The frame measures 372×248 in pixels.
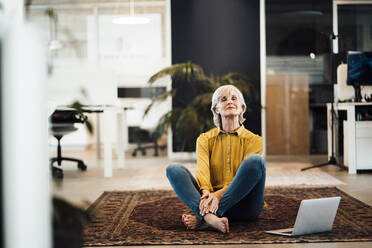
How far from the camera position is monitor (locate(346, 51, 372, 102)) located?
520 centimetres

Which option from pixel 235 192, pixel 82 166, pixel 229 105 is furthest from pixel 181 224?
pixel 82 166

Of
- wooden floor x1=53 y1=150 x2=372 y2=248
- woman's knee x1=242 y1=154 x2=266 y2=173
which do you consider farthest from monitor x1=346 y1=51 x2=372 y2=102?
woman's knee x1=242 y1=154 x2=266 y2=173

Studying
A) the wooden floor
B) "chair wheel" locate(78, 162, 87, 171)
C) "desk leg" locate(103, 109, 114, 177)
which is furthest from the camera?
"chair wheel" locate(78, 162, 87, 171)

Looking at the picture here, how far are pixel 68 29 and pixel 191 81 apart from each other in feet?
18.0

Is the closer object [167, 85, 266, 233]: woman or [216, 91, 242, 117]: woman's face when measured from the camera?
[167, 85, 266, 233]: woman

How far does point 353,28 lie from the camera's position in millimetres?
6703

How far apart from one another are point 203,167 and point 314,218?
1.97 feet

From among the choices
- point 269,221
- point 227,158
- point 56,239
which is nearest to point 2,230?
point 56,239

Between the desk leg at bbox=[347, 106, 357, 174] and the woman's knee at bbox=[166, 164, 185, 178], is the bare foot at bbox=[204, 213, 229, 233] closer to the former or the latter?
the woman's knee at bbox=[166, 164, 185, 178]

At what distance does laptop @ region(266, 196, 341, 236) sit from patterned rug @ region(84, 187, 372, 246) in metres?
0.04

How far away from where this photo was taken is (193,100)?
6000 mm

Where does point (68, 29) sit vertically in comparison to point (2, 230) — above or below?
above

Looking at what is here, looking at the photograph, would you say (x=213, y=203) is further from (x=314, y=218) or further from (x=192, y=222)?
(x=314, y=218)

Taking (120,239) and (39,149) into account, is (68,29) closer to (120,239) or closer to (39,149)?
(39,149)
